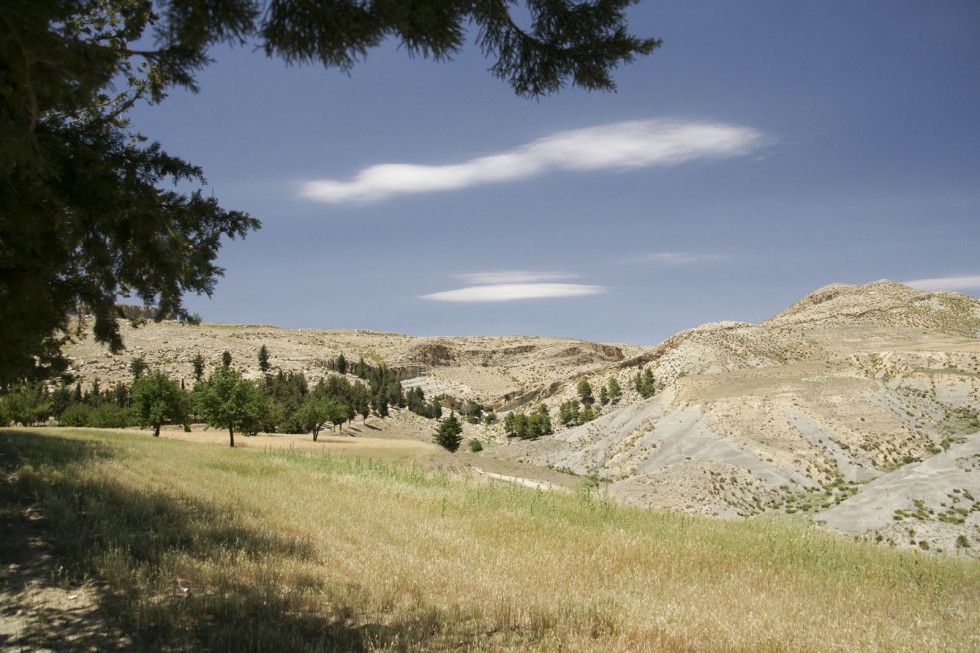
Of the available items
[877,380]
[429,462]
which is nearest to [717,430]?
[877,380]

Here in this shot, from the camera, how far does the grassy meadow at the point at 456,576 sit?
5.05 meters

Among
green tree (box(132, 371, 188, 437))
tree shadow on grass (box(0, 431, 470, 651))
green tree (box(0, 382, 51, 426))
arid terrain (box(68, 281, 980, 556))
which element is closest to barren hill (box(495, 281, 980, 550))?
arid terrain (box(68, 281, 980, 556))

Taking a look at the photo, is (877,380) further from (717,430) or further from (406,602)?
(406,602)

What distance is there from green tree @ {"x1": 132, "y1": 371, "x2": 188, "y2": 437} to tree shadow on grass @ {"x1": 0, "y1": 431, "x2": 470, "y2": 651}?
44282 mm

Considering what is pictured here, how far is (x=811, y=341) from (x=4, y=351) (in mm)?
86627

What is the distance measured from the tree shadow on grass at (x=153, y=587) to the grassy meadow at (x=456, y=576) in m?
0.03

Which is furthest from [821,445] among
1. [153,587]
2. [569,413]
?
[569,413]

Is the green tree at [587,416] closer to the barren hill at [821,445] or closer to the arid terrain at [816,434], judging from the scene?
the arid terrain at [816,434]

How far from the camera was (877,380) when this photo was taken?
150ft

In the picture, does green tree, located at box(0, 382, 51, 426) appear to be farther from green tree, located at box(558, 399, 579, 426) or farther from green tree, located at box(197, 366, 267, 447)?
green tree, located at box(558, 399, 579, 426)

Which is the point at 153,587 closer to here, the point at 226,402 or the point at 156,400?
the point at 226,402

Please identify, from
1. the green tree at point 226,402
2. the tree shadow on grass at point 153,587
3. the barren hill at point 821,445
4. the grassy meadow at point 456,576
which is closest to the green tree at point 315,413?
the green tree at point 226,402

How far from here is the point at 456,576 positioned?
22.9 ft

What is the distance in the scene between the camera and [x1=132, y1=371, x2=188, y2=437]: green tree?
158 ft
